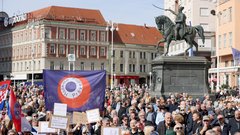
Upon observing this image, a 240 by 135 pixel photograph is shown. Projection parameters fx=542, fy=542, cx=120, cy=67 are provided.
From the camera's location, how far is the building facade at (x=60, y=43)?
94.0 m

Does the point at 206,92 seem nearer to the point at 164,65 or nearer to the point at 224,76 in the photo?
the point at 164,65

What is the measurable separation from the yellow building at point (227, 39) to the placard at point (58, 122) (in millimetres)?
41602

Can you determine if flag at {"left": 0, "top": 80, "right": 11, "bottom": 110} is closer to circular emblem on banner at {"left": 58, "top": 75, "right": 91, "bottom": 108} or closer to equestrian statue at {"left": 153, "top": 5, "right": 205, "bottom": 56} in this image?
circular emblem on banner at {"left": 58, "top": 75, "right": 91, "bottom": 108}

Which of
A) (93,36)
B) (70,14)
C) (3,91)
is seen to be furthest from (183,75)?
(70,14)

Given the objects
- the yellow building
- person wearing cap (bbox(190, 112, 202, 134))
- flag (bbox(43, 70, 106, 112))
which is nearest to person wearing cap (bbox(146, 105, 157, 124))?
flag (bbox(43, 70, 106, 112))

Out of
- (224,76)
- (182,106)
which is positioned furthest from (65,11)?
(182,106)

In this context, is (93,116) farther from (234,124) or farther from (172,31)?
(172,31)

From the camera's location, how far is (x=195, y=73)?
26.5 meters

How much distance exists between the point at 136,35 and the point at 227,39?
53.4 metres

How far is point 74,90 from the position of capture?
12773 millimetres

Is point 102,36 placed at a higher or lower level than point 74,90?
higher

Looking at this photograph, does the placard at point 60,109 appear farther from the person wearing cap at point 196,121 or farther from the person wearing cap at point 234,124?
the person wearing cap at point 234,124

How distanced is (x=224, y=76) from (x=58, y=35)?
46.2 m

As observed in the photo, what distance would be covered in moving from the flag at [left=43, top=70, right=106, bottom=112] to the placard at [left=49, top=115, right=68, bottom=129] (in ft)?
6.70
